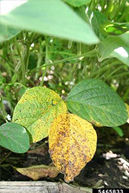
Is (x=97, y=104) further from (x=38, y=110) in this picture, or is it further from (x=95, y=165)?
(x=95, y=165)

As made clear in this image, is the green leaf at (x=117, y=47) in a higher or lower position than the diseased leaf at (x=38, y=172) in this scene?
higher

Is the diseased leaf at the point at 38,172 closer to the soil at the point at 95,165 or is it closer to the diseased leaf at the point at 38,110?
the soil at the point at 95,165

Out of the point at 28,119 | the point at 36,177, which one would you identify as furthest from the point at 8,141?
the point at 36,177

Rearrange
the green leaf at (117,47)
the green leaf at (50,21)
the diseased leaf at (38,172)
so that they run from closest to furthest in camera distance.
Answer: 1. the green leaf at (50,21)
2. the green leaf at (117,47)
3. the diseased leaf at (38,172)

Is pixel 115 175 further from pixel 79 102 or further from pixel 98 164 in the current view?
pixel 79 102

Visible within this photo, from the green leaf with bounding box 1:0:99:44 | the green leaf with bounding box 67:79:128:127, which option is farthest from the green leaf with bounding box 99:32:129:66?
the green leaf with bounding box 1:0:99:44

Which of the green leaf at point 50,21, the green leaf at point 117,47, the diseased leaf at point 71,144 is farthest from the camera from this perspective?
the diseased leaf at point 71,144

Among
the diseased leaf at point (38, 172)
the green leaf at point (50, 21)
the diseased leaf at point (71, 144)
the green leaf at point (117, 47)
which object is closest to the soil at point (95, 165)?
the diseased leaf at point (38, 172)
